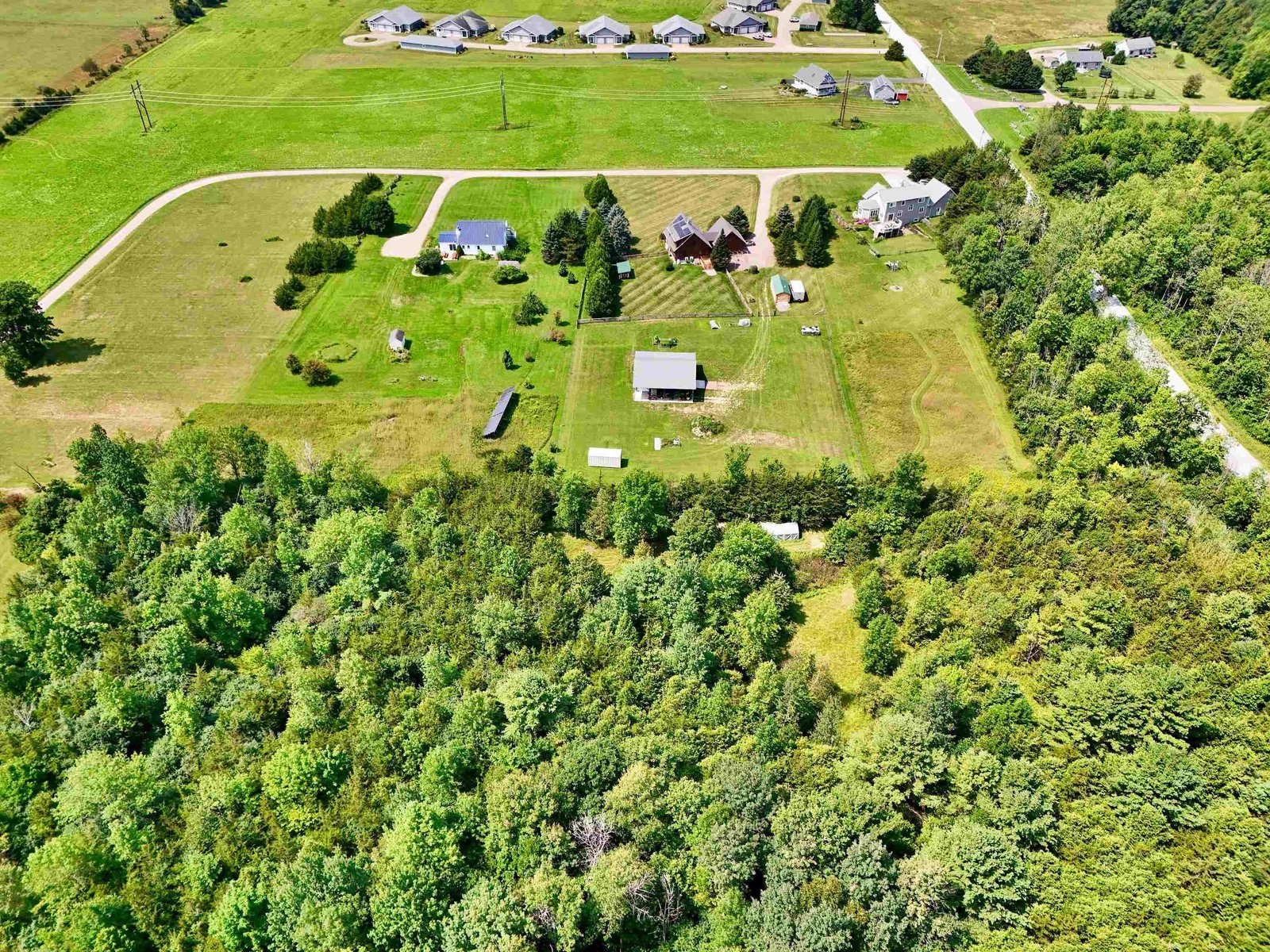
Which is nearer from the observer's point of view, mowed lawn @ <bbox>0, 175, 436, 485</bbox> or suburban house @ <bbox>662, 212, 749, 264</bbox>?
mowed lawn @ <bbox>0, 175, 436, 485</bbox>

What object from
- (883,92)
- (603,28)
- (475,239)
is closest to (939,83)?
(883,92)

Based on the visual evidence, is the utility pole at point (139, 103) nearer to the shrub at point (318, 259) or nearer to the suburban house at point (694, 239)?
the shrub at point (318, 259)

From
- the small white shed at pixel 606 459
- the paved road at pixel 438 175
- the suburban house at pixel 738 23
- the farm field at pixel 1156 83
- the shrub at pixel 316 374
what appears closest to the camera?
the small white shed at pixel 606 459

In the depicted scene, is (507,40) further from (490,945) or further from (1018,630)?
(490,945)

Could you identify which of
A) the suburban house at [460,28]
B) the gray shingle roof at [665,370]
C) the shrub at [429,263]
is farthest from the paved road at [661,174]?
the suburban house at [460,28]

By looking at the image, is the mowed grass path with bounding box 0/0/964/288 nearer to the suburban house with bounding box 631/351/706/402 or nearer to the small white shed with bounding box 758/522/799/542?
the suburban house with bounding box 631/351/706/402

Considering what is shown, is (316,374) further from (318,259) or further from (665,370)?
(665,370)

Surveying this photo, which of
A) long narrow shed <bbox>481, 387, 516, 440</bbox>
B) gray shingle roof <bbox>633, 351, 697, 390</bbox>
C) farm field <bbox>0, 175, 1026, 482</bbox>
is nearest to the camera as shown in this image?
long narrow shed <bbox>481, 387, 516, 440</bbox>

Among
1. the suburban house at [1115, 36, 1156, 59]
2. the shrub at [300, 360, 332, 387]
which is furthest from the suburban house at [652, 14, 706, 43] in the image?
the shrub at [300, 360, 332, 387]
